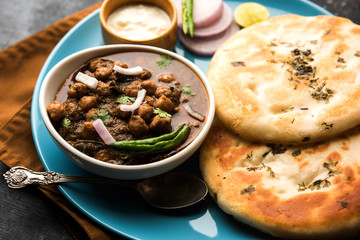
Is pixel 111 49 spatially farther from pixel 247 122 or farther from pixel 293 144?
pixel 293 144

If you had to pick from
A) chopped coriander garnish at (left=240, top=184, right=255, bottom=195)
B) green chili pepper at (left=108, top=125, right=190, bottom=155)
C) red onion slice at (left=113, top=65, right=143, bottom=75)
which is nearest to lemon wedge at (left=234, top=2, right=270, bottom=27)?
red onion slice at (left=113, top=65, right=143, bottom=75)

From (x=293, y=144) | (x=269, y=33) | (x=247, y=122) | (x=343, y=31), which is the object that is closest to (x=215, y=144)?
(x=247, y=122)

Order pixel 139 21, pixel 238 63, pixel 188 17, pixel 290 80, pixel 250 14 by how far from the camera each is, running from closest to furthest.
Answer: pixel 290 80, pixel 238 63, pixel 139 21, pixel 188 17, pixel 250 14

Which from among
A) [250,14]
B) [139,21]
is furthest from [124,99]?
[250,14]

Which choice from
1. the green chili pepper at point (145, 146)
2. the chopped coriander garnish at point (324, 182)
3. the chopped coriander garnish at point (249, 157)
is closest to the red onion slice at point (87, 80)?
the green chili pepper at point (145, 146)

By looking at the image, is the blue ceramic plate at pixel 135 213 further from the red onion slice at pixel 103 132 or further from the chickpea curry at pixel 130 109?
the red onion slice at pixel 103 132

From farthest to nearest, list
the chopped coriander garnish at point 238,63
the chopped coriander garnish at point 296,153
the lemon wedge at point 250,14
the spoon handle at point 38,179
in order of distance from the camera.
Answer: the lemon wedge at point 250,14 → the chopped coriander garnish at point 238,63 → the spoon handle at point 38,179 → the chopped coriander garnish at point 296,153

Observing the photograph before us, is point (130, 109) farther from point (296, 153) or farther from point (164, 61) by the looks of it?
point (296, 153)
